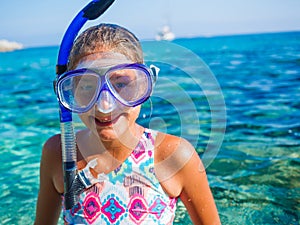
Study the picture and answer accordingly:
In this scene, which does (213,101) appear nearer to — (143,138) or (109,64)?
(143,138)

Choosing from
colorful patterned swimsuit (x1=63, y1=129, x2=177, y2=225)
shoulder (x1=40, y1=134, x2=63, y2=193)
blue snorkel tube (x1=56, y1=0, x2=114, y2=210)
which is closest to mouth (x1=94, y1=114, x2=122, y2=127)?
blue snorkel tube (x1=56, y1=0, x2=114, y2=210)

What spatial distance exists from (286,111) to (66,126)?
5.70 m

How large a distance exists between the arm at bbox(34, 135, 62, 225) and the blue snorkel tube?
0.74ft

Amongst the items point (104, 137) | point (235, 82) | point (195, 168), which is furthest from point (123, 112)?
point (235, 82)

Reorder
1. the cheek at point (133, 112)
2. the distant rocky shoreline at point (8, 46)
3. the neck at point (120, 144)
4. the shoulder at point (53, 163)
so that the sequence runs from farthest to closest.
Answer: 1. the distant rocky shoreline at point (8, 46)
2. the shoulder at point (53, 163)
3. the neck at point (120, 144)
4. the cheek at point (133, 112)

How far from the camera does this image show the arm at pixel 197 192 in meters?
1.81

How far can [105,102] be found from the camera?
62.0 inches

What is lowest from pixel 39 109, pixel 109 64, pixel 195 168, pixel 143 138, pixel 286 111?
pixel 39 109

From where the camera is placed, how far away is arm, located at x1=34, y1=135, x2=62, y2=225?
191 centimetres

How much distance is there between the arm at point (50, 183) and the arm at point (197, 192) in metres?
0.58

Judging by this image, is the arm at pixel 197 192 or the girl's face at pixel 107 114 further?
the arm at pixel 197 192

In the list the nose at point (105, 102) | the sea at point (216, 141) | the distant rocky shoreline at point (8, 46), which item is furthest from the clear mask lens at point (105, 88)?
the distant rocky shoreline at point (8, 46)

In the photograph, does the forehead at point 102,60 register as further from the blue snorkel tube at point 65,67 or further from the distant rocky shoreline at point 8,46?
the distant rocky shoreline at point 8,46

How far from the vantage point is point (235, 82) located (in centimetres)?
1141
